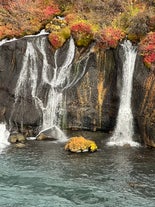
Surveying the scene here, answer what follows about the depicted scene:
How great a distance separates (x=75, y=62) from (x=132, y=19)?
6.46 meters

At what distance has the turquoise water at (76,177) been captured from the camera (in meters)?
20.5

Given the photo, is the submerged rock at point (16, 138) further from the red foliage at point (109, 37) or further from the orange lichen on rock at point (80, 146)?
the red foliage at point (109, 37)

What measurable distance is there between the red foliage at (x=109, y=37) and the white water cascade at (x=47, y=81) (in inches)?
109

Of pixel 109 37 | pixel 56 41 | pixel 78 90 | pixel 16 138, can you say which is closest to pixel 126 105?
pixel 78 90

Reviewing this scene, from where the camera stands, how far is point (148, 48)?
32.1 metres

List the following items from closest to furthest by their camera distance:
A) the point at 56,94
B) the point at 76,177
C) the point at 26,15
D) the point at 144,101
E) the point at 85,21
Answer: the point at 76,177 → the point at 144,101 → the point at 56,94 → the point at 85,21 → the point at 26,15

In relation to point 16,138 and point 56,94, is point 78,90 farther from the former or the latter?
point 16,138

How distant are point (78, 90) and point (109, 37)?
539 centimetres

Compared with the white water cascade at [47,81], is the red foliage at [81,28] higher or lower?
higher

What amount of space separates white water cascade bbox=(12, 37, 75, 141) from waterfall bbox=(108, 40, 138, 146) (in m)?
4.98

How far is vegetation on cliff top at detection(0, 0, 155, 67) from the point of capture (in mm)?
34344

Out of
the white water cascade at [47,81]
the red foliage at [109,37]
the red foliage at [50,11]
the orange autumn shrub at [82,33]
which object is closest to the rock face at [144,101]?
the red foliage at [109,37]

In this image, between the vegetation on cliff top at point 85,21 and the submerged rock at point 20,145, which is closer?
the submerged rock at point 20,145

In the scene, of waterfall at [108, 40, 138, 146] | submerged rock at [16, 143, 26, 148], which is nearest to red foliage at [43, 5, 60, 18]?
waterfall at [108, 40, 138, 146]
